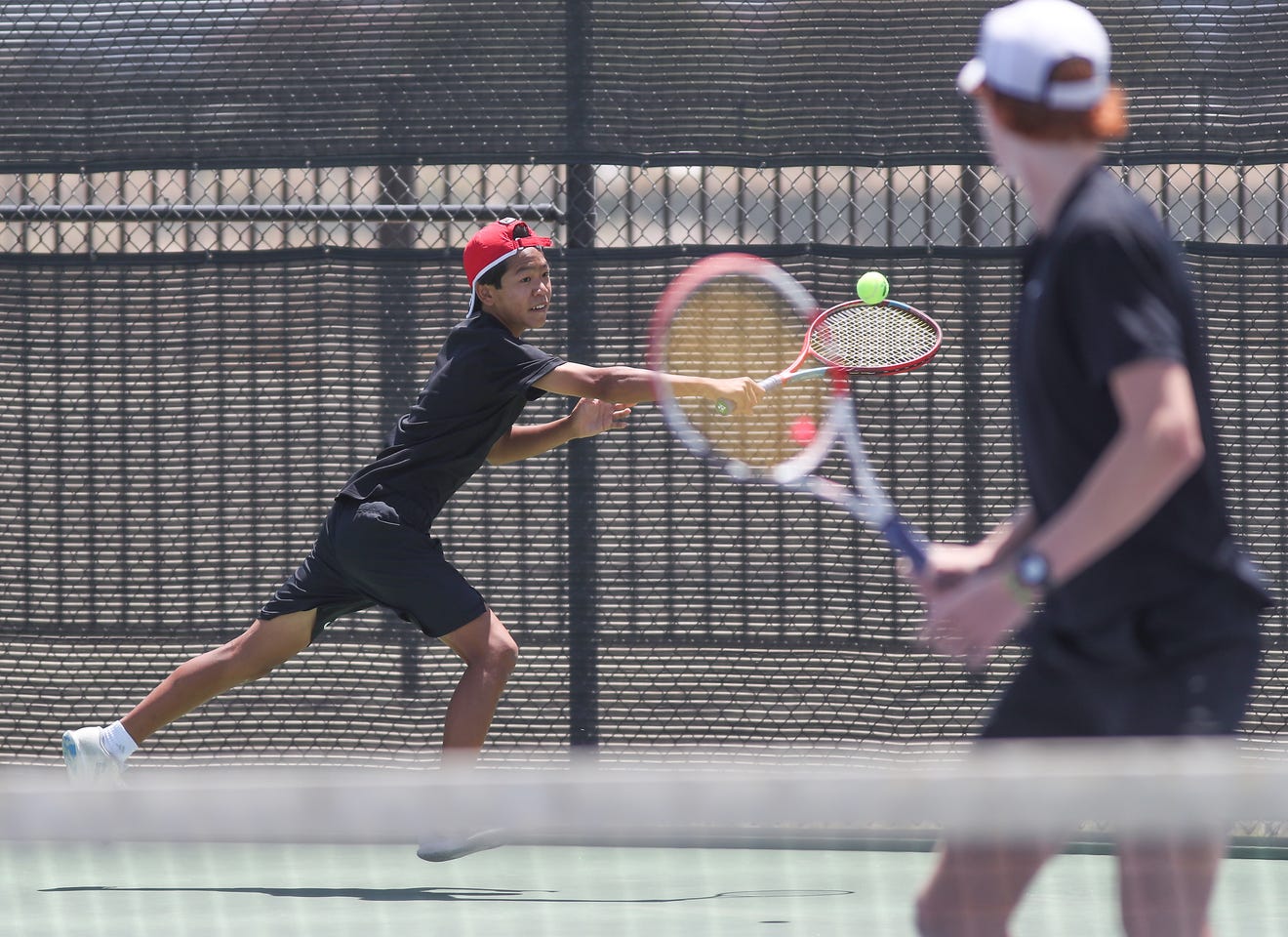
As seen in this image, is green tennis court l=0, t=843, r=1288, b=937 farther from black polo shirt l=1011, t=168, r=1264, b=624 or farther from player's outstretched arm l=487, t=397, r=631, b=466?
black polo shirt l=1011, t=168, r=1264, b=624

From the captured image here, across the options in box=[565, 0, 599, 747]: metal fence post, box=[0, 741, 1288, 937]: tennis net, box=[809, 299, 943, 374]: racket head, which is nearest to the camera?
box=[0, 741, 1288, 937]: tennis net

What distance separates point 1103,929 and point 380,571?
5.46ft

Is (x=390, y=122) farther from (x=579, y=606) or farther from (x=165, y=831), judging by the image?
(x=165, y=831)

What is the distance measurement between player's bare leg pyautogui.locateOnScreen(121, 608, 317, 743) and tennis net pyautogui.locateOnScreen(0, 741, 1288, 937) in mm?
256

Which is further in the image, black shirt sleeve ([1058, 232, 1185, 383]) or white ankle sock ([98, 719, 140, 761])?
white ankle sock ([98, 719, 140, 761])

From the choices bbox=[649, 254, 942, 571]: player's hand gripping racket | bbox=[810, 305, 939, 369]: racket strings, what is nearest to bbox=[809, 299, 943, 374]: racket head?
bbox=[810, 305, 939, 369]: racket strings

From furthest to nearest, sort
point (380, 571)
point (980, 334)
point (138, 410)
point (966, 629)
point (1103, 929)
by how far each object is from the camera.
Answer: point (138, 410) → point (980, 334) → point (380, 571) → point (1103, 929) → point (966, 629)

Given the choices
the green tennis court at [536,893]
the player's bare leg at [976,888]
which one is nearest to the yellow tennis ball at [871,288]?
the green tennis court at [536,893]

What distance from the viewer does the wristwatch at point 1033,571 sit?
5.58 ft

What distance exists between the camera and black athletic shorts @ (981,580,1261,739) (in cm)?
181

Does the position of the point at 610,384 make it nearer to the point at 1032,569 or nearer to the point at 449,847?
the point at 449,847

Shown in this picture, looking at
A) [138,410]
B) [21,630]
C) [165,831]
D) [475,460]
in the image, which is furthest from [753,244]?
[165,831]

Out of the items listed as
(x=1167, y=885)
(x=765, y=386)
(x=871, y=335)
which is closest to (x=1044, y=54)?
(x=1167, y=885)

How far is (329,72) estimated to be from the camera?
4.52m
